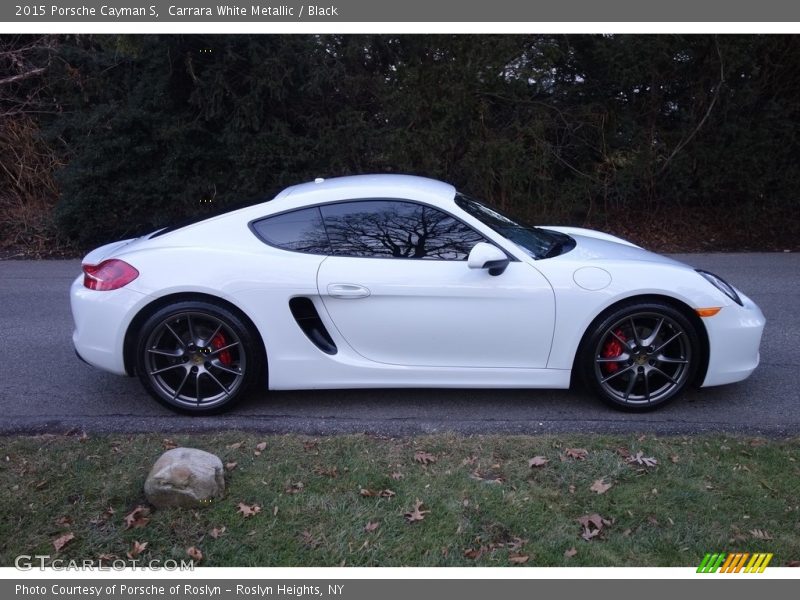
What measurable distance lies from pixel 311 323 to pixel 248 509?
4.69ft

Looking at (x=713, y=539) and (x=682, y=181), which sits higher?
(x=682, y=181)

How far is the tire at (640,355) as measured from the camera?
4.60 meters

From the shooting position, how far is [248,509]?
349 centimetres

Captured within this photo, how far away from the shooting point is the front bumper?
4.59 m

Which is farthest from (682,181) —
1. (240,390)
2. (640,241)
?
(240,390)

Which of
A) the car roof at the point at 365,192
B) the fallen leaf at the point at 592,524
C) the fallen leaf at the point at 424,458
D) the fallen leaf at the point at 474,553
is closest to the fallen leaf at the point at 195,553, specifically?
the fallen leaf at the point at 474,553

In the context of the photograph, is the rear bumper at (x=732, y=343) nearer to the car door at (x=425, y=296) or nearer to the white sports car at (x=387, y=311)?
the white sports car at (x=387, y=311)

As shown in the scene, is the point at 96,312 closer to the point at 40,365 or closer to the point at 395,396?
the point at 40,365

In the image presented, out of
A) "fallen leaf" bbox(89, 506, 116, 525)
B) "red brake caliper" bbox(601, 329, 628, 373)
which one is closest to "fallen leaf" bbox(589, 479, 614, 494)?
"red brake caliper" bbox(601, 329, 628, 373)

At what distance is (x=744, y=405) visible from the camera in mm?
4914

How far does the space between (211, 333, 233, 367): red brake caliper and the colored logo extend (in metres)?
2.94

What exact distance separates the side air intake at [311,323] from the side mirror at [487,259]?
39.2 inches

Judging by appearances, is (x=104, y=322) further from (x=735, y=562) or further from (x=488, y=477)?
(x=735, y=562)

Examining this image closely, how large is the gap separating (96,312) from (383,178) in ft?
6.87
